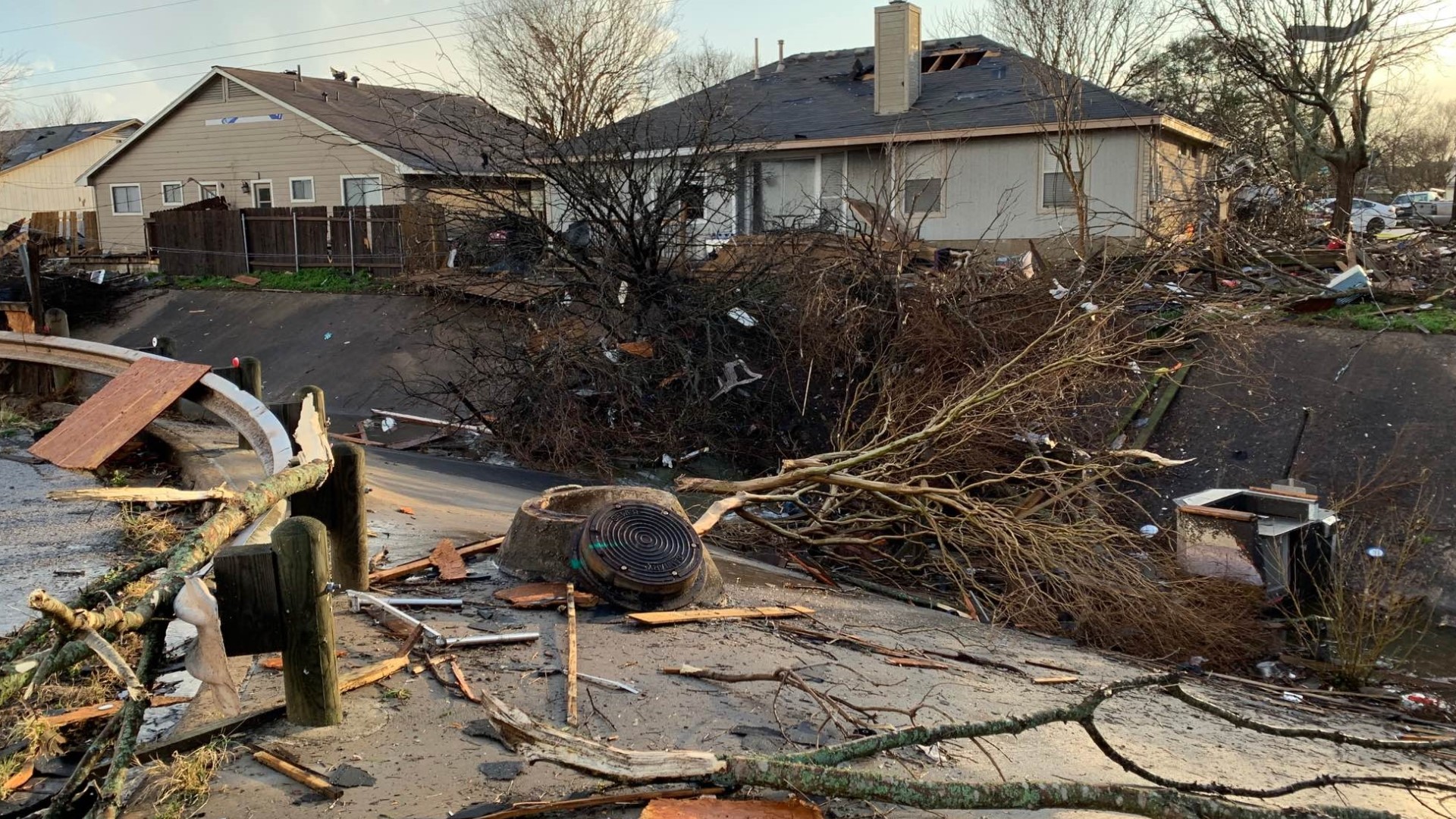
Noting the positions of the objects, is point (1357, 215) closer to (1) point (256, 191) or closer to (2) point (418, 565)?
(2) point (418, 565)

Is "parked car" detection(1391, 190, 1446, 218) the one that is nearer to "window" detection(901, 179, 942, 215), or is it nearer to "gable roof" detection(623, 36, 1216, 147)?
"gable roof" detection(623, 36, 1216, 147)

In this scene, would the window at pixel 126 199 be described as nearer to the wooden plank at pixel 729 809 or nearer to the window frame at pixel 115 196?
the window frame at pixel 115 196

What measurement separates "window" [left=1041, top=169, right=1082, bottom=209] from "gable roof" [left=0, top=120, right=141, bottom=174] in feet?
120

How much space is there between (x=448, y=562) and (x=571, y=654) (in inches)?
69.2

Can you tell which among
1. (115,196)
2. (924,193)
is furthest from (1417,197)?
(115,196)

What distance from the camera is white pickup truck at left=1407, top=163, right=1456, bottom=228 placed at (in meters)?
15.5

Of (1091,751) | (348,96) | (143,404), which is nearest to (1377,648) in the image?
(1091,751)

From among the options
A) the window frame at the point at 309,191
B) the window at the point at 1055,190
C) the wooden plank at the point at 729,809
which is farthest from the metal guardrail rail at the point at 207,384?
the window frame at the point at 309,191

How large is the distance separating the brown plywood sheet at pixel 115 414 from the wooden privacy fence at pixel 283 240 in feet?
37.4

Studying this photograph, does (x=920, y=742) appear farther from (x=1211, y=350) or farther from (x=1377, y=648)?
(x=1211, y=350)

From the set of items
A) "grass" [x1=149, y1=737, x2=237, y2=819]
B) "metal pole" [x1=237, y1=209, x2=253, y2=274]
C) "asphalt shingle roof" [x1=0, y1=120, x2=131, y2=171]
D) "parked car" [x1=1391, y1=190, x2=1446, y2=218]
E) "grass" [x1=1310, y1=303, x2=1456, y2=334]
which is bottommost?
"grass" [x1=149, y1=737, x2=237, y2=819]

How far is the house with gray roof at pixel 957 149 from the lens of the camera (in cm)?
1781

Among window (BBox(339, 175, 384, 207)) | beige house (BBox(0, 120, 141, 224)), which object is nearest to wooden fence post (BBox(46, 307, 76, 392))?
window (BBox(339, 175, 384, 207))

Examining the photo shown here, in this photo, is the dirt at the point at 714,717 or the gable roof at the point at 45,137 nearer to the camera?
the dirt at the point at 714,717
